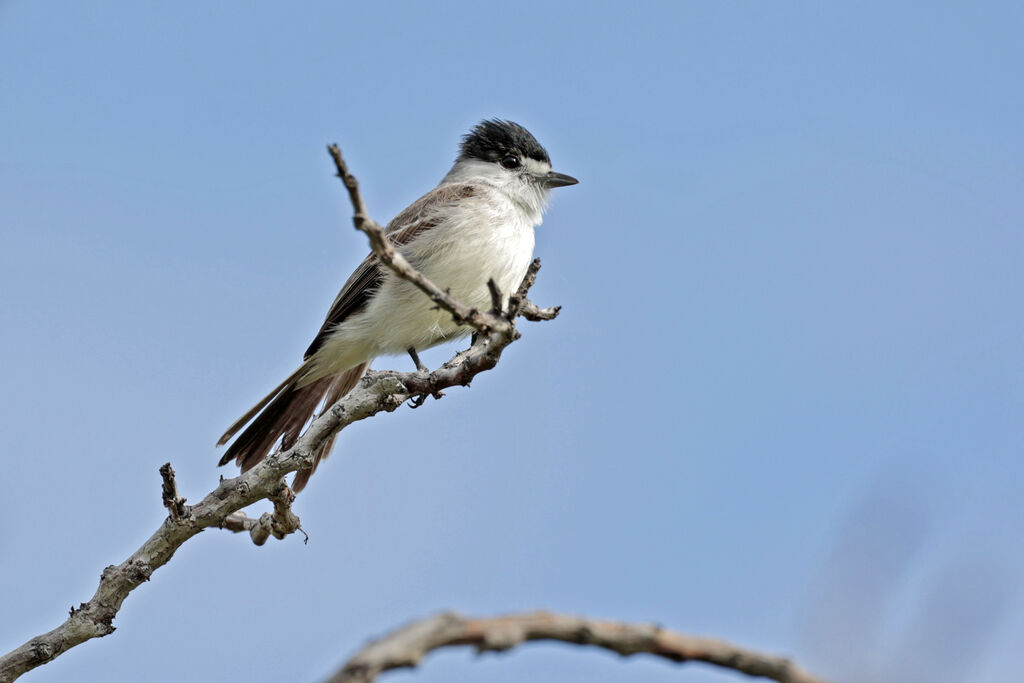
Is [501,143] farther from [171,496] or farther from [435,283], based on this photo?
[171,496]

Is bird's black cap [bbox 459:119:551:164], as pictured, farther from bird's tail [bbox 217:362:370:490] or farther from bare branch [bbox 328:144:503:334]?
bare branch [bbox 328:144:503:334]

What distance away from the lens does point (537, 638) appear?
4.20 ft

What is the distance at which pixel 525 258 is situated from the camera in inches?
255

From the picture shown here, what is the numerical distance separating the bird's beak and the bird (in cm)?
34

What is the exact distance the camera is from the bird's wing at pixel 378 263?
6.34 meters

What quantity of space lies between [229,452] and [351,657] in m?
4.87

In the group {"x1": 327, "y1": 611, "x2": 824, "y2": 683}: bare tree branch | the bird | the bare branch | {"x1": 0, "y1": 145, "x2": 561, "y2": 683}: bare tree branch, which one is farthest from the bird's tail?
{"x1": 327, "y1": 611, "x2": 824, "y2": 683}: bare tree branch

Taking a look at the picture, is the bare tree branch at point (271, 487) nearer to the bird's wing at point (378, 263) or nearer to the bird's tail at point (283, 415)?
the bird's tail at point (283, 415)

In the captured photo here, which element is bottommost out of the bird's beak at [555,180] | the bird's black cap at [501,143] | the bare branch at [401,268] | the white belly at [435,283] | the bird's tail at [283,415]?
the bare branch at [401,268]

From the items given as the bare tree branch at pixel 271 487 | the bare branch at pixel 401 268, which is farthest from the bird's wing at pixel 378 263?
the bare branch at pixel 401 268

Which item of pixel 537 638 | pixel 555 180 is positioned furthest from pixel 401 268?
pixel 555 180

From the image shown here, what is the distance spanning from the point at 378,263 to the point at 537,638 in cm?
506

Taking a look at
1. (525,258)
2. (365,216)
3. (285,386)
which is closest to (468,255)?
(525,258)

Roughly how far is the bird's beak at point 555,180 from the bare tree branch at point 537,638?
19.9 feet
